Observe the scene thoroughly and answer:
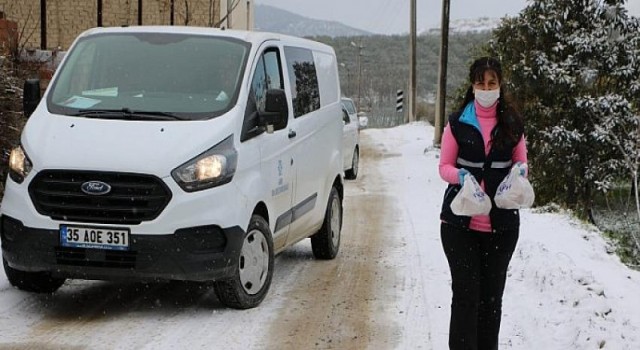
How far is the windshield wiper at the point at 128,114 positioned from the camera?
5844mm

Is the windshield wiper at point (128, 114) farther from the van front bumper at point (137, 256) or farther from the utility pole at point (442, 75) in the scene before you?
the utility pole at point (442, 75)

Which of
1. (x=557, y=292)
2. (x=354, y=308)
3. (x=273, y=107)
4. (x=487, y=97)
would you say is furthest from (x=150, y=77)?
(x=557, y=292)

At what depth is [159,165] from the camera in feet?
17.7

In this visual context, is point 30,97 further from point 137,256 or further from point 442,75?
point 442,75

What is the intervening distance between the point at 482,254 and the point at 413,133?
31320 mm

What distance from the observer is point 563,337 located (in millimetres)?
5352

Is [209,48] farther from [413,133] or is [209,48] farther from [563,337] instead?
[413,133]

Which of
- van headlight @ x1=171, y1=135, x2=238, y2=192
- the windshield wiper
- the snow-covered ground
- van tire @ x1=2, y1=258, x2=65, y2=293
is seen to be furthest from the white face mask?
van tire @ x1=2, y1=258, x2=65, y2=293

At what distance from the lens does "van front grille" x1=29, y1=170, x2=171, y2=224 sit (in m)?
5.38

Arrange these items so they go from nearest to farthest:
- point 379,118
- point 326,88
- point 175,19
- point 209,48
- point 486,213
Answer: point 486,213 < point 209,48 < point 326,88 < point 175,19 < point 379,118

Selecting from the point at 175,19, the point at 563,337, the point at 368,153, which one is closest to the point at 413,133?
the point at 368,153

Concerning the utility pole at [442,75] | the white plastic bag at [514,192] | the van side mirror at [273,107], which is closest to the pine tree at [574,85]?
the utility pole at [442,75]

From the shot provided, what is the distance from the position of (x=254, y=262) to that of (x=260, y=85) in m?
1.42

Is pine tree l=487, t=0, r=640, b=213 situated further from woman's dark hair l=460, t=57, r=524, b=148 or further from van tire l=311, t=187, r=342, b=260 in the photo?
woman's dark hair l=460, t=57, r=524, b=148
